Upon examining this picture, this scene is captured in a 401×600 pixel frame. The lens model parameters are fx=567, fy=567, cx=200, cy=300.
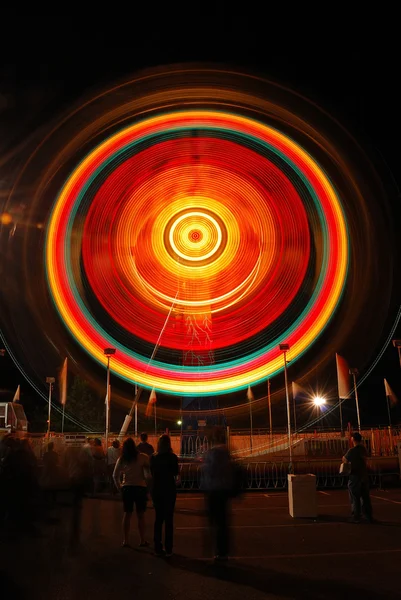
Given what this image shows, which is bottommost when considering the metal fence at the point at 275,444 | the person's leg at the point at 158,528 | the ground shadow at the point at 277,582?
the ground shadow at the point at 277,582

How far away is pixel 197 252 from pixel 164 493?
885 centimetres

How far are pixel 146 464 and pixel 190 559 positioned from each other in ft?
5.35

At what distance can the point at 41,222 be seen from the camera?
15.9 meters

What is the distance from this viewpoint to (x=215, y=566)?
6.30 m

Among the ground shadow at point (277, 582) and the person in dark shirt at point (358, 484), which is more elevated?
the person in dark shirt at point (358, 484)

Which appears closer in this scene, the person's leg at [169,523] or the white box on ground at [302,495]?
the person's leg at [169,523]

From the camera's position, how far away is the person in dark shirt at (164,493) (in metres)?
6.94

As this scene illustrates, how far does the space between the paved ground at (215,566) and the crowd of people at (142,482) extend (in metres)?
0.36

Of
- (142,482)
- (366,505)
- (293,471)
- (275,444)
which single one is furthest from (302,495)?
(275,444)

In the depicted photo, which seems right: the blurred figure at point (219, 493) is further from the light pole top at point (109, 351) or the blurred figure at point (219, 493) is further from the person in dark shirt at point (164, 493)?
the light pole top at point (109, 351)

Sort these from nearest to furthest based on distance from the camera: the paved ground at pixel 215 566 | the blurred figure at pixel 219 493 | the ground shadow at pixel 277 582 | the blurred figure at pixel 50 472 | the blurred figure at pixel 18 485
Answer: the ground shadow at pixel 277 582 < the paved ground at pixel 215 566 < the blurred figure at pixel 219 493 < the blurred figure at pixel 18 485 < the blurred figure at pixel 50 472

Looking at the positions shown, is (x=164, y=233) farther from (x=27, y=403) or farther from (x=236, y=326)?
(x=27, y=403)

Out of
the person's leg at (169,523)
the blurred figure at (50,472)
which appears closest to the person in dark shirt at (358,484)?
the person's leg at (169,523)

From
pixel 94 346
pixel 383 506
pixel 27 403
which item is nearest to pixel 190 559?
pixel 383 506
